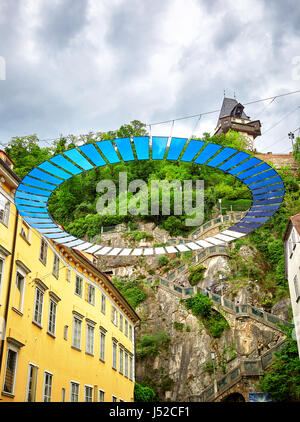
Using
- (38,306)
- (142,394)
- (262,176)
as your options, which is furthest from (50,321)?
(142,394)

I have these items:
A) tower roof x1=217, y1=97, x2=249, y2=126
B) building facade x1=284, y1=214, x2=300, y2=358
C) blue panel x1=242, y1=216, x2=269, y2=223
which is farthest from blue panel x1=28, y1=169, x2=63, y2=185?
tower roof x1=217, y1=97, x2=249, y2=126

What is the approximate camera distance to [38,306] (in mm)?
19453

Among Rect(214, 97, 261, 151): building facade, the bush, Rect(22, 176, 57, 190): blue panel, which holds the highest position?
Rect(214, 97, 261, 151): building facade

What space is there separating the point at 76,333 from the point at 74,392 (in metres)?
2.98

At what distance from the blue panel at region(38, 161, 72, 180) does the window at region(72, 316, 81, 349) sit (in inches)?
Answer: 437

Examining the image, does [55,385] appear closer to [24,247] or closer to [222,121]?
[24,247]

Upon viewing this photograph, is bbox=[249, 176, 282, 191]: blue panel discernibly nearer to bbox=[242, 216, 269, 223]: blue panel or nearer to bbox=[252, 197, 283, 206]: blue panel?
bbox=[252, 197, 283, 206]: blue panel

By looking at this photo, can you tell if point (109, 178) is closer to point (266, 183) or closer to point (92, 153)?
point (266, 183)

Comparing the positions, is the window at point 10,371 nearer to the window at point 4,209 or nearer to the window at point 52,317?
the window at point 52,317

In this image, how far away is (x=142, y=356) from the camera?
3925 centimetres

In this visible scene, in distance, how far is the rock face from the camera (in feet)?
109

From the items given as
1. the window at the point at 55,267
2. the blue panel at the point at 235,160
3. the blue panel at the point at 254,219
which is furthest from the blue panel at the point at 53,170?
the window at the point at 55,267
